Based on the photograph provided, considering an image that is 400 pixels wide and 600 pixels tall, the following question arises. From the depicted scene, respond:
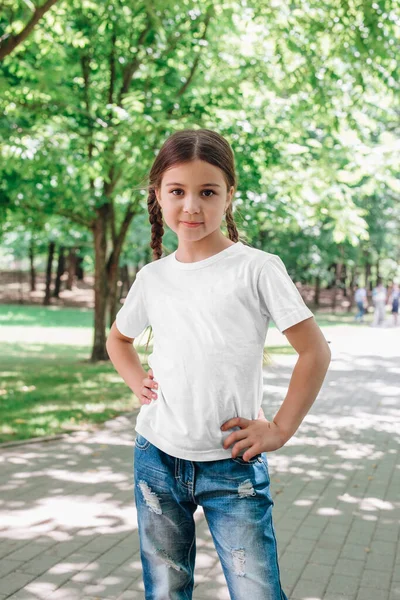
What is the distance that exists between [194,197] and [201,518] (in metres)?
3.55

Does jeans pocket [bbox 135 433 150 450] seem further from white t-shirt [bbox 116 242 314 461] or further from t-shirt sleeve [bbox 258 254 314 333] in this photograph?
t-shirt sleeve [bbox 258 254 314 333]

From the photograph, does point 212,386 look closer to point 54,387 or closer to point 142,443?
point 142,443

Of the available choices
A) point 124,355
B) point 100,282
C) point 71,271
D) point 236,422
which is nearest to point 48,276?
point 71,271

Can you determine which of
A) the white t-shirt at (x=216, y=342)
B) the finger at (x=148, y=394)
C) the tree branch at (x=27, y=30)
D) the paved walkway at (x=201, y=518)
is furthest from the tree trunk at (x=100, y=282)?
the white t-shirt at (x=216, y=342)

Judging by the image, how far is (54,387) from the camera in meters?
12.0

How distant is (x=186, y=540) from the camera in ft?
8.23

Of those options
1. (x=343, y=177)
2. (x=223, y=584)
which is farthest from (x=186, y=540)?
(x=343, y=177)

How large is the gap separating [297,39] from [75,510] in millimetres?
8270

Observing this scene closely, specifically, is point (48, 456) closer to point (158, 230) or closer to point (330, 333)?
point (158, 230)

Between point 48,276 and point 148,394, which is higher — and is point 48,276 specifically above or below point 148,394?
above

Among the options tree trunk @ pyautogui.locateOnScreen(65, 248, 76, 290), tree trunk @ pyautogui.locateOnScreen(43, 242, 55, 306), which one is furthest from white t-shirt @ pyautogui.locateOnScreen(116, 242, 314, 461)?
tree trunk @ pyautogui.locateOnScreen(65, 248, 76, 290)

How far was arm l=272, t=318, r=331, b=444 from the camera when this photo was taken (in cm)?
227

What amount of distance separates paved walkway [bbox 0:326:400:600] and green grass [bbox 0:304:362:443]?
1.66 feet

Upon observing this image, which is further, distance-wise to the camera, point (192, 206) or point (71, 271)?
point (71, 271)
